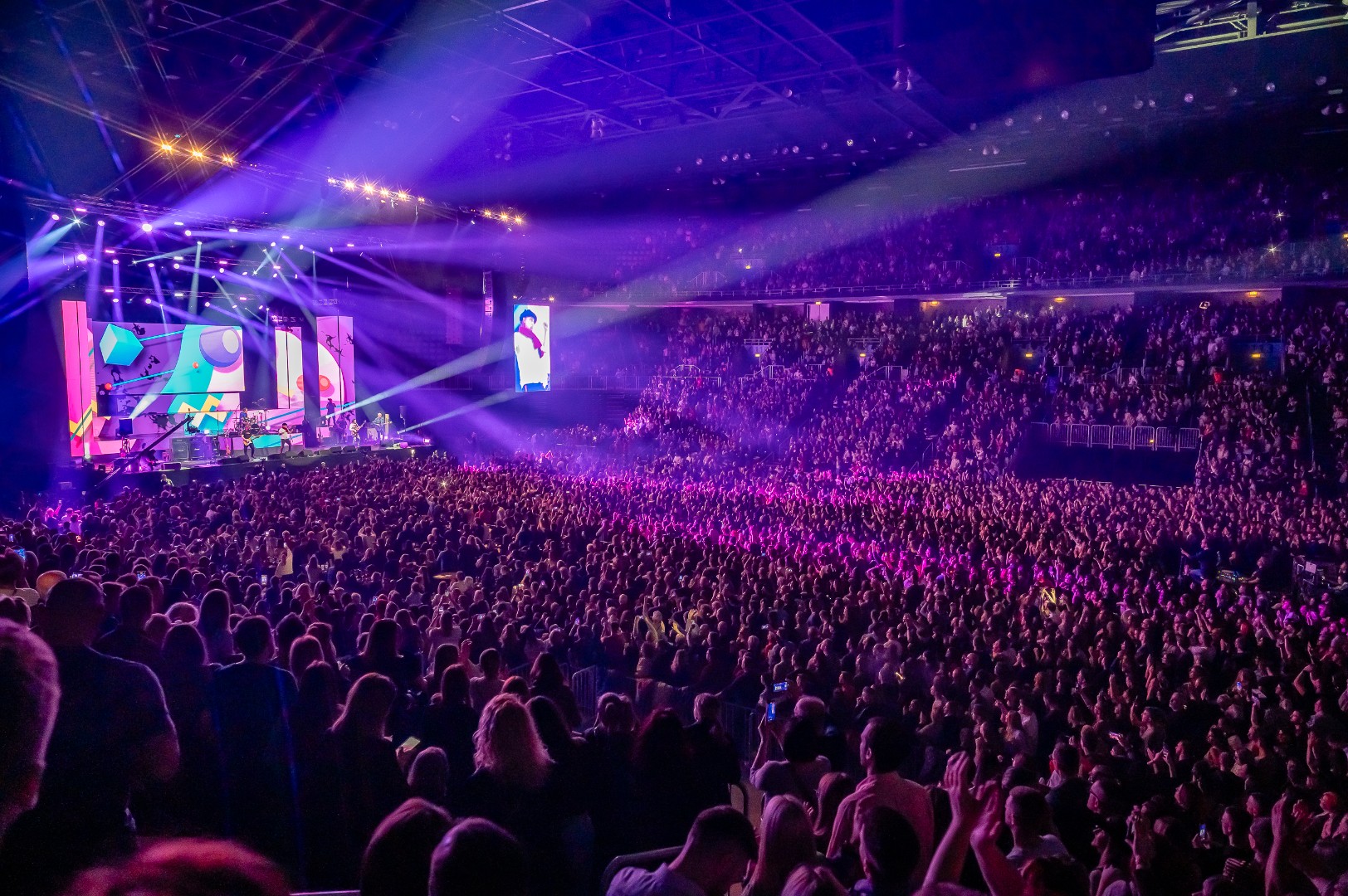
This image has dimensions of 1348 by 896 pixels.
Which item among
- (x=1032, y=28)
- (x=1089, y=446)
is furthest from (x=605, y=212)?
(x=1032, y=28)

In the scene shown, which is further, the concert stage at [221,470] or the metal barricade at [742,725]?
the concert stage at [221,470]

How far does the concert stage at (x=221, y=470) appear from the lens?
644 inches

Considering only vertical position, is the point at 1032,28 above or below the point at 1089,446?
above

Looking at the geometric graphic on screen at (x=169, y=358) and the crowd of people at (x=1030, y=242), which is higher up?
the crowd of people at (x=1030, y=242)

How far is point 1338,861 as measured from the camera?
354 cm

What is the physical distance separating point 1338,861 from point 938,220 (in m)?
28.3

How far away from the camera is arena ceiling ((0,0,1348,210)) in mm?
11633

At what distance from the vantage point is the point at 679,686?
6551 millimetres

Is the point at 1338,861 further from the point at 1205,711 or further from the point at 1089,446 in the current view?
the point at 1089,446

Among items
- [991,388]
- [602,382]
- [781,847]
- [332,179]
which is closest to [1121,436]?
[991,388]

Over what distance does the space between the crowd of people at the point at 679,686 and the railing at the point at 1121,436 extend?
1.89m

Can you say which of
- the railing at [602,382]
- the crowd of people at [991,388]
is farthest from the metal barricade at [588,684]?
the railing at [602,382]

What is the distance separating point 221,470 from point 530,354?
12049mm

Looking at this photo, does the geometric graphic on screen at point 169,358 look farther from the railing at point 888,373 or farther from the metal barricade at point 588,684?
the railing at point 888,373
